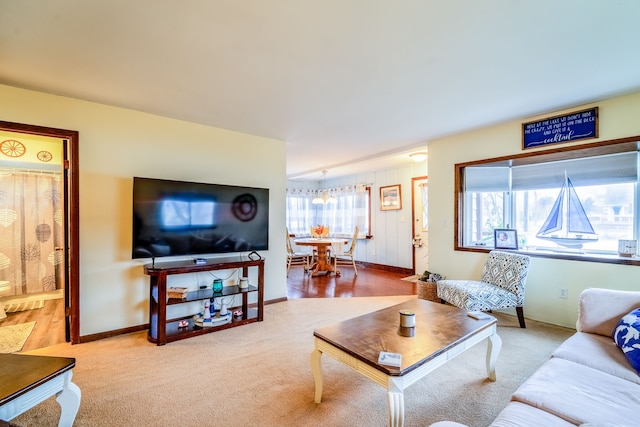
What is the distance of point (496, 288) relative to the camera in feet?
10.5

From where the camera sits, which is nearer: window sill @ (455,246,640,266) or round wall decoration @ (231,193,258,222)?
window sill @ (455,246,640,266)

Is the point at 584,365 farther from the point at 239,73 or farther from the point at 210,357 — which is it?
the point at 239,73

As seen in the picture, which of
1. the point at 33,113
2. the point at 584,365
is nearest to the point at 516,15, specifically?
the point at 584,365

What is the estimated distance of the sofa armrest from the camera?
1.86 m

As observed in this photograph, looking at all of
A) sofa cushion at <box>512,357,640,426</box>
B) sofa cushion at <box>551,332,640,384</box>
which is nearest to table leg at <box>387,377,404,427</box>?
sofa cushion at <box>512,357,640,426</box>

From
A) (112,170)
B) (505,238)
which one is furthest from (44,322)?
(505,238)

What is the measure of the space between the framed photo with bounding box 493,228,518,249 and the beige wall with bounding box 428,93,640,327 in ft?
0.82

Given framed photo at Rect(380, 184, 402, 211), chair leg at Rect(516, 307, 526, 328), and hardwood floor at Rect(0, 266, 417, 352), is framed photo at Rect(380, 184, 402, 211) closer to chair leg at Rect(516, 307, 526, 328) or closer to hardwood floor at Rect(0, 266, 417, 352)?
hardwood floor at Rect(0, 266, 417, 352)

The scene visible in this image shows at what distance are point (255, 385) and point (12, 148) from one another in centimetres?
479

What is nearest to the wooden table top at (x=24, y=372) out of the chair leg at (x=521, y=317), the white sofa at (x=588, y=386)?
the white sofa at (x=588, y=386)

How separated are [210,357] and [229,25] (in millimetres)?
2507

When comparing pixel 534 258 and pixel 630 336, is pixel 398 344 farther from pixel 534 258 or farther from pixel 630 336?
pixel 534 258

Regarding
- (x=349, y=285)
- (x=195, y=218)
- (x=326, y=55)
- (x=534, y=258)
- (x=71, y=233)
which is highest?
(x=326, y=55)

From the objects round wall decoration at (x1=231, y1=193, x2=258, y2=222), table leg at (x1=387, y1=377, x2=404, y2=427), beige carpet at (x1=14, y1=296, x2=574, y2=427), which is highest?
round wall decoration at (x1=231, y1=193, x2=258, y2=222)
